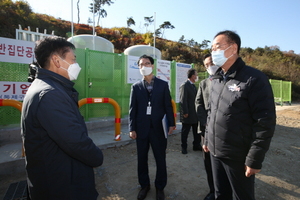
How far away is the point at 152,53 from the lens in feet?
31.0

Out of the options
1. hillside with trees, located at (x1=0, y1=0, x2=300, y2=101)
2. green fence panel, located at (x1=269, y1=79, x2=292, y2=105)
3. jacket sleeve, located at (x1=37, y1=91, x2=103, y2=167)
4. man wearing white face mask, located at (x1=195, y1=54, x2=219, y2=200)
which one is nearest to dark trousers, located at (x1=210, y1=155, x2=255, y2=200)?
man wearing white face mask, located at (x1=195, y1=54, x2=219, y2=200)

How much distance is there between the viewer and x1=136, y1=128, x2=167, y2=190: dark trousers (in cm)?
270

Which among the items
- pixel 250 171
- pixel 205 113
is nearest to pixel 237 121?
pixel 250 171

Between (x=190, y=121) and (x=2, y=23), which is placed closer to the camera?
(x=190, y=121)

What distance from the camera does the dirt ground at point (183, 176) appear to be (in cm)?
280

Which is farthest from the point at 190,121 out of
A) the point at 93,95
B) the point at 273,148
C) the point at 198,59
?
the point at 198,59

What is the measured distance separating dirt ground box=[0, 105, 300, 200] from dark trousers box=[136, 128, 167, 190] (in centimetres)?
25

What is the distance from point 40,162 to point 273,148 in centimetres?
566

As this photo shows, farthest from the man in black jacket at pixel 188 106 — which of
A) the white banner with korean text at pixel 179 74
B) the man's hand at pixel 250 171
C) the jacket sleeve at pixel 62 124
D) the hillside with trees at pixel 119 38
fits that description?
the hillside with trees at pixel 119 38

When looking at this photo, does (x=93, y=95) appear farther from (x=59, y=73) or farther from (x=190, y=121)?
(x=59, y=73)

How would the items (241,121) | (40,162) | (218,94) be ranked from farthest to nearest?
(218,94) → (241,121) → (40,162)

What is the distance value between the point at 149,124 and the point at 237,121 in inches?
52.1

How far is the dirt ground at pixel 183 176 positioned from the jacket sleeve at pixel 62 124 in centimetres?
182

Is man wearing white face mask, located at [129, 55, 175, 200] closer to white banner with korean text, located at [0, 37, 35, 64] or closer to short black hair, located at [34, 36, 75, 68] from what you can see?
short black hair, located at [34, 36, 75, 68]
